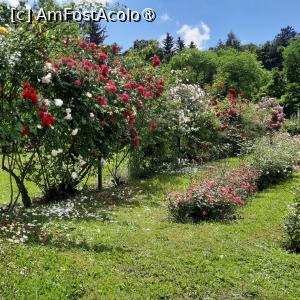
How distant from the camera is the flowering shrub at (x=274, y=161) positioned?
32.2 ft

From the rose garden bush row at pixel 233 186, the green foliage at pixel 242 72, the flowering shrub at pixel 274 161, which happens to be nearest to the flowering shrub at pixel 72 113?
the rose garden bush row at pixel 233 186

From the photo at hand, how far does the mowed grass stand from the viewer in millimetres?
3900

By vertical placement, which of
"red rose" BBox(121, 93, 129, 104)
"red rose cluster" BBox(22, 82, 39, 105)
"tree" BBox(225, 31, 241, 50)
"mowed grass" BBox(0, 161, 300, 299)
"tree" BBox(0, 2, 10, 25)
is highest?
"tree" BBox(225, 31, 241, 50)

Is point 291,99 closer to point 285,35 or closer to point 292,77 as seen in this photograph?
point 292,77

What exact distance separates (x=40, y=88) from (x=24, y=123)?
1.25m

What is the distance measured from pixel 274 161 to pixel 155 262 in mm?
6193

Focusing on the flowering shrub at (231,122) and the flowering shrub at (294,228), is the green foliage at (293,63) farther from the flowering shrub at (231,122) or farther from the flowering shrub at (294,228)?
the flowering shrub at (294,228)

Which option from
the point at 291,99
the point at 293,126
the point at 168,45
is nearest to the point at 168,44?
the point at 168,45

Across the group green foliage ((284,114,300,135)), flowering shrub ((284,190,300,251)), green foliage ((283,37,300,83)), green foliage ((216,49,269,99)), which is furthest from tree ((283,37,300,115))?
flowering shrub ((284,190,300,251))

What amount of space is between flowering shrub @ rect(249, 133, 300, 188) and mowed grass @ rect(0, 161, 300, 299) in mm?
3156

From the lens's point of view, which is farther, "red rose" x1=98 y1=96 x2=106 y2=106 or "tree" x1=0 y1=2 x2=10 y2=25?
"red rose" x1=98 y1=96 x2=106 y2=106

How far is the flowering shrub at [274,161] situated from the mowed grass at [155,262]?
3156mm

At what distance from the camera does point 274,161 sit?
10023 millimetres

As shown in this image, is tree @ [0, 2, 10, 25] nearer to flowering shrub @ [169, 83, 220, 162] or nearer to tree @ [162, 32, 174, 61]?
flowering shrub @ [169, 83, 220, 162]
